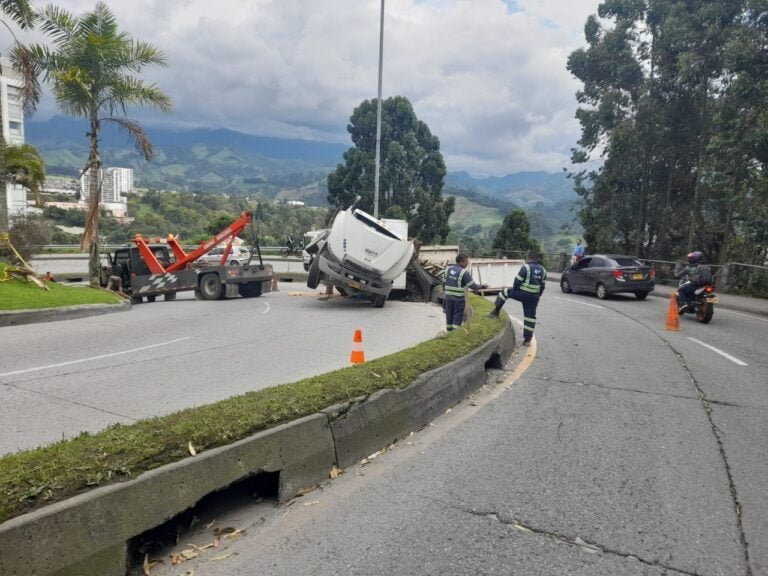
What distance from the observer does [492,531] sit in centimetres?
366

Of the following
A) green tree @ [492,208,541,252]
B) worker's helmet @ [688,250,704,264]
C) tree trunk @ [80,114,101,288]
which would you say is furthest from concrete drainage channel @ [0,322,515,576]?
green tree @ [492,208,541,252]

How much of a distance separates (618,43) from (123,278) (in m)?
24.7

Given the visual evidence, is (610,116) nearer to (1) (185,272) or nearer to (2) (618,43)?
(2) (618,43)

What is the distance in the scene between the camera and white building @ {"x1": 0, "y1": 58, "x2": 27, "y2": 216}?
1605cm

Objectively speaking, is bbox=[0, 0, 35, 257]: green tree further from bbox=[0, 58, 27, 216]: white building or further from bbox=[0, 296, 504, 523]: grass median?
bbox=[0, 296, 504, 523]: grass median

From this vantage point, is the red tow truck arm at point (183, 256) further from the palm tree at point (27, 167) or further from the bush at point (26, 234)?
the bush at point (26, 234)

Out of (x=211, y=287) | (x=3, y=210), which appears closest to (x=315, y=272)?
(x=211, y=287)

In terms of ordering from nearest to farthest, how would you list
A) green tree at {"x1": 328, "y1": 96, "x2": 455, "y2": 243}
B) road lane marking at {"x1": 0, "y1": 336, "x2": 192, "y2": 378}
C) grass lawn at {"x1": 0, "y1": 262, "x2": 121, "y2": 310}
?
road lane marking at {"x1": 0, "y1": 336, "x2": 192, "y2": 378} → grass lawn at {"x1": 0, "y1": 262, "x2": 121, "y2": 310} → green tree at {"x1": 328, "y1": 96, "x2": 455, "y2": 243}

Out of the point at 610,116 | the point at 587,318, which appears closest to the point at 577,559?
the point at 587,318

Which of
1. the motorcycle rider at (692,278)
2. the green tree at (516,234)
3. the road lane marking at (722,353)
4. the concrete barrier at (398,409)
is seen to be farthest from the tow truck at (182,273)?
the green tree at (516,234)

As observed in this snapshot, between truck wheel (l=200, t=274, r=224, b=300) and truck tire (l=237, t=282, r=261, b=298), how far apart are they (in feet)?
2.99

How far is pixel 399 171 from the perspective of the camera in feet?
176

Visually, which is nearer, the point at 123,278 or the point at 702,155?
the point at 123,278

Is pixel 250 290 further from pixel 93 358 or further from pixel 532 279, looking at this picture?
pixel 532 279
